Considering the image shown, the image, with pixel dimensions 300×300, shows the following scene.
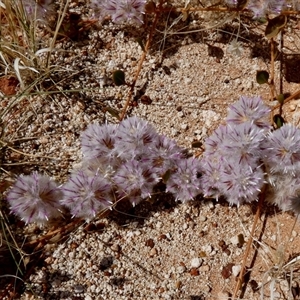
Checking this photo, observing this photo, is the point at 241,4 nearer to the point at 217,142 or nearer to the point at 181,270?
the point at 217,142

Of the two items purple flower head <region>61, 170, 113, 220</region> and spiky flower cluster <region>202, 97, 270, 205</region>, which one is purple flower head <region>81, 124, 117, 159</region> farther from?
spiky flower cluster <region>202, 97, 270, 205</region>

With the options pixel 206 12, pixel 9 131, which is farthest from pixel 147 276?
pixel 206 12

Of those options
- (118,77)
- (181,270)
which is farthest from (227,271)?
(118,77)

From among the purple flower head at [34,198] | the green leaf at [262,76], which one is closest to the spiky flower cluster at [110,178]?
the purple flower head at [34,198]

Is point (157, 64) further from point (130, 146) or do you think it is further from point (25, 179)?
point (25, 179)

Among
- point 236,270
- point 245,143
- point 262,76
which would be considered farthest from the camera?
point 262,76

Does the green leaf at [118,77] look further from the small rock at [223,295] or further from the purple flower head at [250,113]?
the small rock at [223,295]
